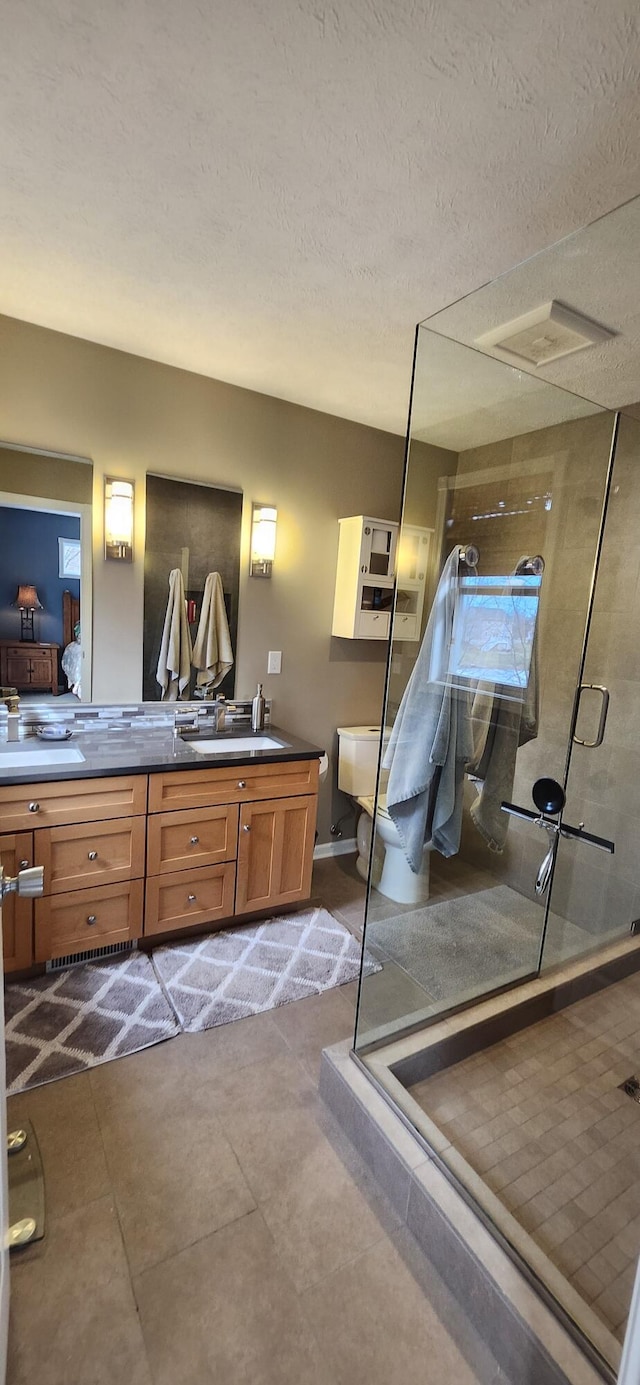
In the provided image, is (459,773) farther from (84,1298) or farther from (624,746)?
(84,1298)

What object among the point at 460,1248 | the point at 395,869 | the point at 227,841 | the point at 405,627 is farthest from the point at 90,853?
the point at 460,1248

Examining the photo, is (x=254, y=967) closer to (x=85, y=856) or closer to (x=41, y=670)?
(x=85, y=856)

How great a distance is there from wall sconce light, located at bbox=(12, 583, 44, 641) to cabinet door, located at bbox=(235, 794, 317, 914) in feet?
3.76

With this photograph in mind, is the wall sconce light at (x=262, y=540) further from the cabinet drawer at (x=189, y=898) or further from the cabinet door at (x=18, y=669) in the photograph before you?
the cabinet drawer at (x=189, y=898)

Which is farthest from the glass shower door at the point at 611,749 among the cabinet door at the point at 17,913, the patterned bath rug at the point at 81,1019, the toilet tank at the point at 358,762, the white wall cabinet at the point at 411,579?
the cabinet door at the point at 17,913

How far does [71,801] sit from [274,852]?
91 centimetres

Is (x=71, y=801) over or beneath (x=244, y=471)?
beneath

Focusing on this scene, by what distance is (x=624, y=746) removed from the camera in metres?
2.52

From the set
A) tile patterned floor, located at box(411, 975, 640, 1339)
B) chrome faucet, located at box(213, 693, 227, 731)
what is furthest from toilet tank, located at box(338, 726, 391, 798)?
tile patterned floor, located at box(411, 975, 640, 1339)

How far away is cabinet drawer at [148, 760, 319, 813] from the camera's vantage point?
2.20 meters

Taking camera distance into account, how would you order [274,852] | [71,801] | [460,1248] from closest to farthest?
[460,1248]
[71,801]
[274,852]

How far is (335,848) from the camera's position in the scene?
334 cm

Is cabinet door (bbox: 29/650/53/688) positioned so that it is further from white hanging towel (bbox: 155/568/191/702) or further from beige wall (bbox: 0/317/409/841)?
white hanging towel (bbox: 155/568/191/702)

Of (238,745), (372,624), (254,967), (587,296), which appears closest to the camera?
(587,296)
